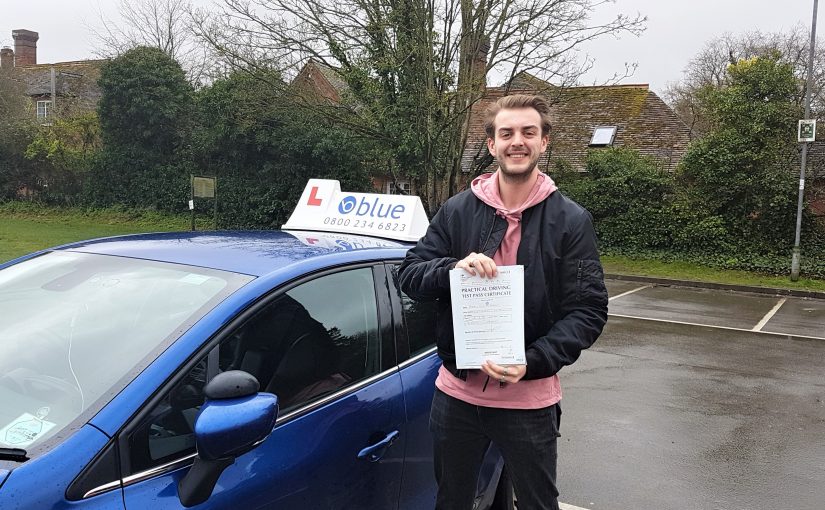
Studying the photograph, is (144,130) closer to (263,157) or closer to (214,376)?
(263,157)

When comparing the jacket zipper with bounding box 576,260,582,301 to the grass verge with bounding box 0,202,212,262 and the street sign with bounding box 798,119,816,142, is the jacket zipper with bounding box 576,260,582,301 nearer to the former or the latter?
the street sign with bounding box 798,119,816,142

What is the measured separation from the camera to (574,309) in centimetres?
201

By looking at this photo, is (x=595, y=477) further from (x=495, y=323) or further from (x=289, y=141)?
(x=289, y=141)

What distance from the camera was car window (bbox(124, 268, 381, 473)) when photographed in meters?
1.63

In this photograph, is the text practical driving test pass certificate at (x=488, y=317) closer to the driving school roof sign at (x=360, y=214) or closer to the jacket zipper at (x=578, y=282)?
the jacket zipper at (x=578, y=282)

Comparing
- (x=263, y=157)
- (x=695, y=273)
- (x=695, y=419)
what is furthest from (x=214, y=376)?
(x=263, y=157)

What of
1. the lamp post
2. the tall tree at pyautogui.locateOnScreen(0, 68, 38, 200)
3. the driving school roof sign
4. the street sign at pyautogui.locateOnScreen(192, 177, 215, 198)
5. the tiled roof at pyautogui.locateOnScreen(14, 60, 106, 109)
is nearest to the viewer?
the driving school roof sign

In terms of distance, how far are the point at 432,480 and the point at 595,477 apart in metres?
2.20

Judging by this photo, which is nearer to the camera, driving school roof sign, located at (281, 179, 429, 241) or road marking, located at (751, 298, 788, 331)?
driving school roof sign, located at (281, 179, 429, 241)

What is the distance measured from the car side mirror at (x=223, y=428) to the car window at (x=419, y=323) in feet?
3.30

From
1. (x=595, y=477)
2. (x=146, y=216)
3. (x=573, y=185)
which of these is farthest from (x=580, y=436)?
(x=146, y=216)

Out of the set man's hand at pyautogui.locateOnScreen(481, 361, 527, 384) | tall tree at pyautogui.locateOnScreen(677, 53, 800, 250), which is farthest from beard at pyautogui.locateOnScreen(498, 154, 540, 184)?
tall tree at pyautogui.locateOnScreen(677, 53, 800, 250)

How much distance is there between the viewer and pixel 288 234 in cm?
306

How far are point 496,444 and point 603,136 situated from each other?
23163 mm
